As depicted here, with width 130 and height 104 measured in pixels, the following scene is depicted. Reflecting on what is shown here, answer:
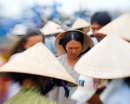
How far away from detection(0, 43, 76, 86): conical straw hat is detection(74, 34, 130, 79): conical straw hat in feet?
0.49

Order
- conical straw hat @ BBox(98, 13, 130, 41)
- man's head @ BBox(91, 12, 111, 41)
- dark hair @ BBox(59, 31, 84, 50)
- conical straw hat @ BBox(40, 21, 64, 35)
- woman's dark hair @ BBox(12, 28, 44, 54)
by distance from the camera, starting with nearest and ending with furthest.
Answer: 1. conical straw hat @ BBox(98, 13, 130, 41)
2. dark hair @ BBox(59, 31, 84, 50)
3. woman's dark hair @ BBox(12, 28, 44, 54)
4. man's head @ BBox(91, 12, 111, 41)
5. conical straw hat @ BBox(40, 21, 64, 35)

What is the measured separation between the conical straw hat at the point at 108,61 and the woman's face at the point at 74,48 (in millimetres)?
950

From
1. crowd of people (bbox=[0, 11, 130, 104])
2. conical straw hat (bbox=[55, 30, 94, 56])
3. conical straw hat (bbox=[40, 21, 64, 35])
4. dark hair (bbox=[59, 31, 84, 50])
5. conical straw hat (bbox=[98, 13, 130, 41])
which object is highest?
crowd of people (bbox=[0, 11, 130, 104])

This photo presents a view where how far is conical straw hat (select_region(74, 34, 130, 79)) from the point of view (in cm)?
173

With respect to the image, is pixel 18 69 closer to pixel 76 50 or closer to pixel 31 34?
pixel 76 50

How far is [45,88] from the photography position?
1.77 metres

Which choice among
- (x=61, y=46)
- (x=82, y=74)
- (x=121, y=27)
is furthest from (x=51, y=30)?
(x=82, y=74)

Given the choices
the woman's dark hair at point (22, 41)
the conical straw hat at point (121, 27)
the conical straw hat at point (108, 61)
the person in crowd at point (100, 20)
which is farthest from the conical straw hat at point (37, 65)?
the person in crowd at point (100, 20)

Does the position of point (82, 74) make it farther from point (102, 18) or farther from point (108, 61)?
point (102, 18)

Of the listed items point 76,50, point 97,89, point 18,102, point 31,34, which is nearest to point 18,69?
point 18,102

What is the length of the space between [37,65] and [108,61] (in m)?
0.42

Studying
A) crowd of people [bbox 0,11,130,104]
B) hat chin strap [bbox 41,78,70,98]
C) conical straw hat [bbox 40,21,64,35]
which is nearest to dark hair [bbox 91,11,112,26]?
conical straw hat [bbox 40,21,64,35]

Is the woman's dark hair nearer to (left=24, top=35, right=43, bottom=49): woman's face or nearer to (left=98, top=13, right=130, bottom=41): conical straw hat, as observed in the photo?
(left=24, top=35, right=43, bottom=49): woman's face

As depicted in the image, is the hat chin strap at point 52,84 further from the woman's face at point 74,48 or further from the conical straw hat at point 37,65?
the woman's face at point 74,48
